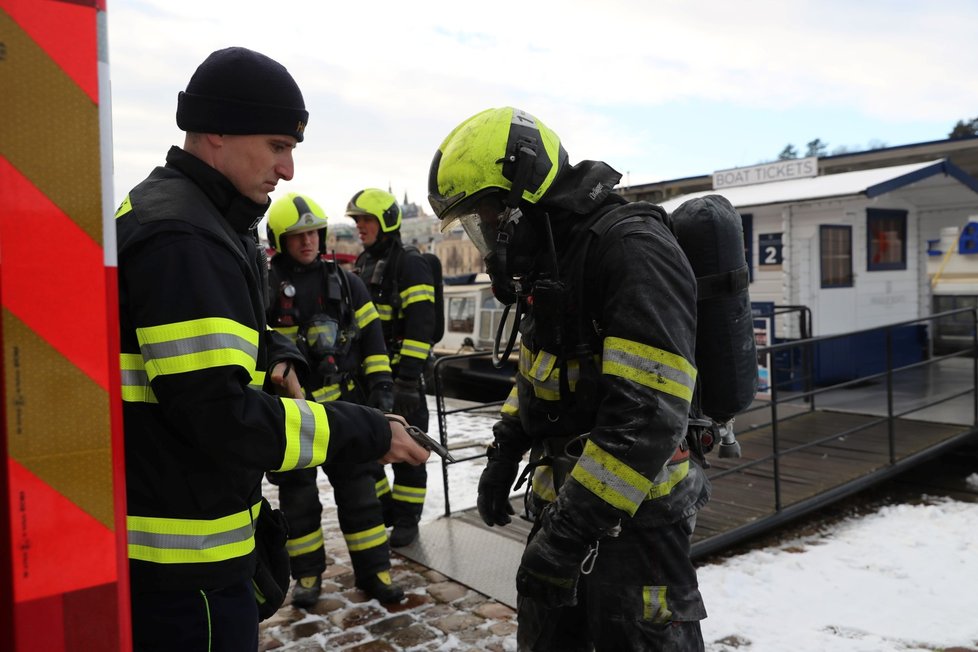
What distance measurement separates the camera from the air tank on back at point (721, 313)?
235 cm

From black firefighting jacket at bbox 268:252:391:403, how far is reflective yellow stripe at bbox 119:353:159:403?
2708mm

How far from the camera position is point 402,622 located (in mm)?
4082

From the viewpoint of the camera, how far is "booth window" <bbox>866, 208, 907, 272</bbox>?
11602mm

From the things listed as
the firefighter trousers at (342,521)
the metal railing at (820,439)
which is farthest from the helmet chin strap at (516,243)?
the firefighter trousers at (342,521)

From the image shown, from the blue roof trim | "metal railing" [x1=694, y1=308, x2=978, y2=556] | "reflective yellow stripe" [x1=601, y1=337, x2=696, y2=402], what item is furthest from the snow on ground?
the blue roof trim

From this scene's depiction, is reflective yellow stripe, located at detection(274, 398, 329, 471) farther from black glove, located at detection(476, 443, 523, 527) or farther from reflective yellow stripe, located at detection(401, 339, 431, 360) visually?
reflective yellow stripe, located at detection(401, 339, 431, 360)

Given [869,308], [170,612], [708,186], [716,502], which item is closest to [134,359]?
[170,612]

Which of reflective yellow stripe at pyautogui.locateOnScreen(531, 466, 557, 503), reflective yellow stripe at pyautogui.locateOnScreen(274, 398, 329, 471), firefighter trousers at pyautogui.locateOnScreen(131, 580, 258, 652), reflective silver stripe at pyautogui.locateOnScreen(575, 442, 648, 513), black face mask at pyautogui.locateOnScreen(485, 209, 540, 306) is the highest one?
black face mask at pyautogui.locateOnScreen(485, 209, 540, 306)

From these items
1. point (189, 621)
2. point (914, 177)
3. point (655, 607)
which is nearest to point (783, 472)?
point (655, 607)

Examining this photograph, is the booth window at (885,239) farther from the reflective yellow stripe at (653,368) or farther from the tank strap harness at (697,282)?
the reflective yellow stripe at (653,368)

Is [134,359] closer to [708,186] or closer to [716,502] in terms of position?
[716,502]

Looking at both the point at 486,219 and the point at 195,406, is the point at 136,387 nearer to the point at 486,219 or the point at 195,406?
the point at 195,406

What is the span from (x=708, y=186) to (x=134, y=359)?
52.6ft

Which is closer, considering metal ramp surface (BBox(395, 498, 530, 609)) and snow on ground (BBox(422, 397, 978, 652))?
snow on ground (BBox(422, 397, 978, 652))
